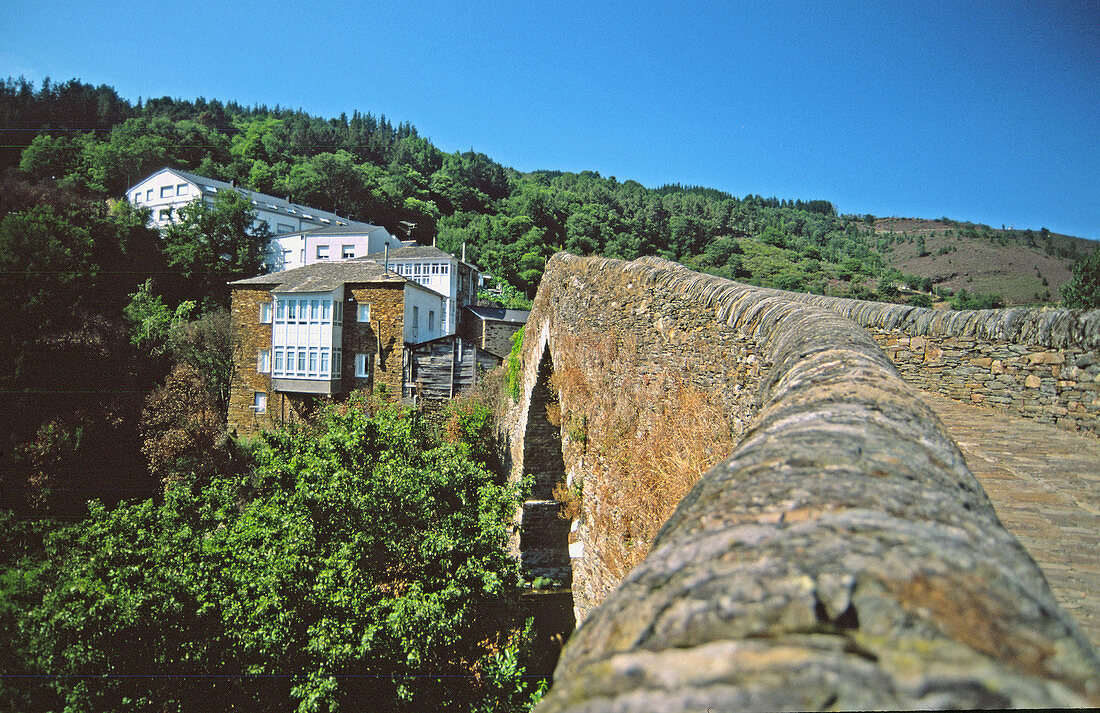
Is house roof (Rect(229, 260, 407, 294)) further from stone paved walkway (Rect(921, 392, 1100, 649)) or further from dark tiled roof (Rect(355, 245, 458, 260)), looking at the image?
stone paved walkway (Rect(921, 392, 1100, 649))

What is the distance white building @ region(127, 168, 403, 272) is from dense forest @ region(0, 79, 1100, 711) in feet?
10.5

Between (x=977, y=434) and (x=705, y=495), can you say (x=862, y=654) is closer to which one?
(x=705, y=495)

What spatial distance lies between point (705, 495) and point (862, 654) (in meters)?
0.63

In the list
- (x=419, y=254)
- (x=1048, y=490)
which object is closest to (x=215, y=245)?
(x=419, y=254)

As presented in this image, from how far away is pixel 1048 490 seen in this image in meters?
4.23

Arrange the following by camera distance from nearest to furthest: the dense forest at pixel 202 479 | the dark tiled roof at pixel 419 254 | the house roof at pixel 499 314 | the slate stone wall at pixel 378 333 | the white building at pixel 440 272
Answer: the dense forest at pixel 202 479
the slate stone wall at pixel 378 333
the house roof at pixel 499 314
the white building at pixel 440 272
the dark tiled roof at pixel 419 254

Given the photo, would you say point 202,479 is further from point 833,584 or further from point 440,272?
point 833,584

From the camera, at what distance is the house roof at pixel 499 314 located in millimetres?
33544

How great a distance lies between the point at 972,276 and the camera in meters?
39.4

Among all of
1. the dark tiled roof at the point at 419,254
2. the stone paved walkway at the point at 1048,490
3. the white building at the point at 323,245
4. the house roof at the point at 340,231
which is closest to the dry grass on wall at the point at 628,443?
the stone paved walkway at the point at 1048,490

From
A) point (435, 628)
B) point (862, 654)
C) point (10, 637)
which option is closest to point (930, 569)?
point (862, 654)

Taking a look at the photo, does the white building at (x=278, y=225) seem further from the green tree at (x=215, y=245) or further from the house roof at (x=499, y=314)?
the house roof at (x=499, y=314)

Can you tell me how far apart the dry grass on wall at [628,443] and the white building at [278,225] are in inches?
1473

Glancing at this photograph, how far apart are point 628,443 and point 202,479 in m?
24.9
